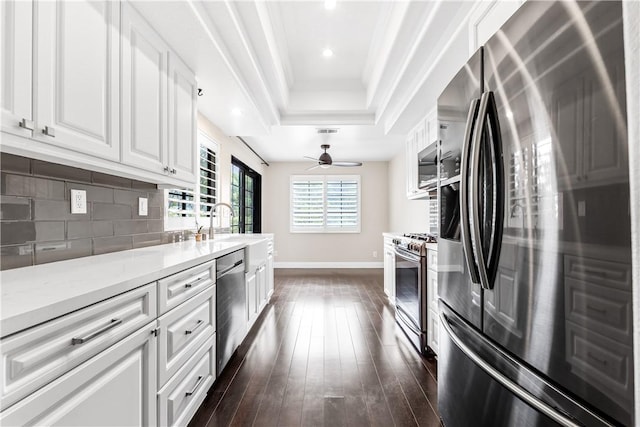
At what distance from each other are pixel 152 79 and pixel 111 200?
783mm

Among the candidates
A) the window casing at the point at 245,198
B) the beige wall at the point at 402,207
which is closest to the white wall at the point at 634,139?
the beige wall at the point at 402,207

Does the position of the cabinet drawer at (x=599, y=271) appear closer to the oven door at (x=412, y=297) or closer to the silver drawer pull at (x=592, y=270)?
the silver drawer pull at (x=592, y=270)

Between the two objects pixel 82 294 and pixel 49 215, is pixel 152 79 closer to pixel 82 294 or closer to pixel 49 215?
pixel 49 215

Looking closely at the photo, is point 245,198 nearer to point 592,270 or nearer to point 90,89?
point 90,89

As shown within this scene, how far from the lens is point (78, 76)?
4.24 ft

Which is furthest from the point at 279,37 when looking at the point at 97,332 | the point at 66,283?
the point at 97,332

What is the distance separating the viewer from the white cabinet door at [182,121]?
6.78 ft

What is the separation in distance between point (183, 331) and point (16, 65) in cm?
123

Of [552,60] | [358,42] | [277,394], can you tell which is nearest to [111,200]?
[277,394]

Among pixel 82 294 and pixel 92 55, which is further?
pixel 92 55

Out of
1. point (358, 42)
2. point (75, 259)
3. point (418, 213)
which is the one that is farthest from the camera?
point (418, 213)

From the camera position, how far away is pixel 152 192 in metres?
2.41

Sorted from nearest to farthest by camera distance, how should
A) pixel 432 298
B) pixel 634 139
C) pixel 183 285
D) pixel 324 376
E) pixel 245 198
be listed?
pixel 634 139, pixel 183 285, pixel 324 376, pixel 432 298, pixel 245 198

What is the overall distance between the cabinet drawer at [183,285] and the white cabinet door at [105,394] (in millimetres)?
140
